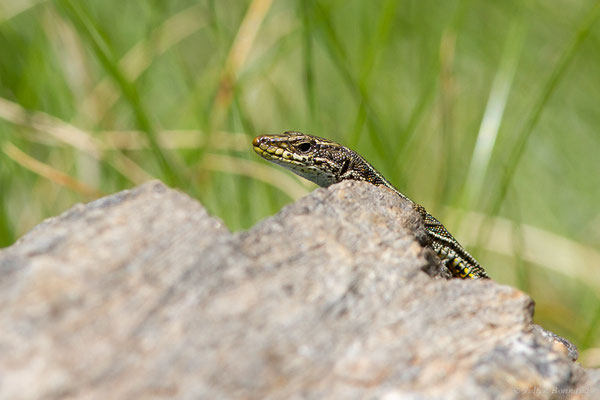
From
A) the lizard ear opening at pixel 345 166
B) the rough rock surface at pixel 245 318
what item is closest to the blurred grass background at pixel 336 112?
the lizard ear opening at pixel 345 166

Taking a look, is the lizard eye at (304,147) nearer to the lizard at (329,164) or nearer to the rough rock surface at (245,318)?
the lizard at (329,164)

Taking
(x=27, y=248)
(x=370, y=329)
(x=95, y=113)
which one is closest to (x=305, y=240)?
(x=370, y=329)

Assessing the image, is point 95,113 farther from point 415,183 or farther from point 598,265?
point 598,265

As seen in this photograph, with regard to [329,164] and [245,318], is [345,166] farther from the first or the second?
[245,318]

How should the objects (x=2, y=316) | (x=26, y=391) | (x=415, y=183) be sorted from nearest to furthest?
1. (x=26, y=391)
2. (x=2, y=316)
3. (x=415, y=183)

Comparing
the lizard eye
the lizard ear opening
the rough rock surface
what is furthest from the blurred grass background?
the rough rock surface
